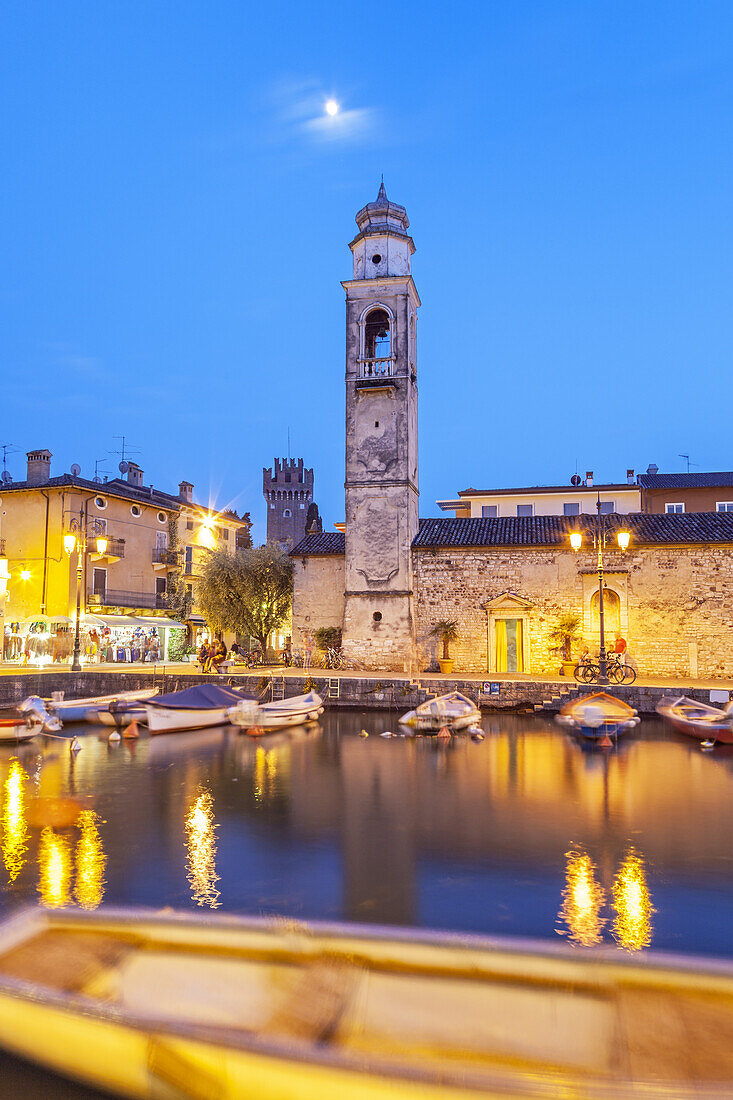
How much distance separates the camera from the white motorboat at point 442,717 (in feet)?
59.7

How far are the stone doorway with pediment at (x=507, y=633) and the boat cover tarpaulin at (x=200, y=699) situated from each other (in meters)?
10.3

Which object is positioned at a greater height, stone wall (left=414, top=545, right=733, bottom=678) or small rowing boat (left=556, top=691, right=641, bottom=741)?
stone wall (left=414, top=545, right=733, bottom=678)

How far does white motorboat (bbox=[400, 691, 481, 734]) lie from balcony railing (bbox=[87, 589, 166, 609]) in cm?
2239

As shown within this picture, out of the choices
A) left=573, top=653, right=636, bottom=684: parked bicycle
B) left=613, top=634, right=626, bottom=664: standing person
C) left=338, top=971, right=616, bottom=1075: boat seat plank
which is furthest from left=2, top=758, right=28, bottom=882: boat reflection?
left=613, top=634, right=626, bottom=664: standing person

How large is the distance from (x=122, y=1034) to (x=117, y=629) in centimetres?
3274

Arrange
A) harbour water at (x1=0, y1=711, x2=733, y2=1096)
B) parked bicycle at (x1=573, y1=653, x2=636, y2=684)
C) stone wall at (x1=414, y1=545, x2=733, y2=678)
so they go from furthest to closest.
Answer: stone wall at (x1=414, y1=545, x2=733, y2=678), parked bicycle at (x1=573, y1=653, x2=636, y2=684), harbour water at (x1=0, y1=711, x2=733, y2=1096)

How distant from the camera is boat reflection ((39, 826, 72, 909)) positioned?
6532mm

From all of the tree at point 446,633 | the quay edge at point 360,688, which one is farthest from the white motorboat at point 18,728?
the tree at point 446,633

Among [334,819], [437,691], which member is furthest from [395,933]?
[437,691]

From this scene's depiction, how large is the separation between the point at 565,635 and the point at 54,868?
797 inches

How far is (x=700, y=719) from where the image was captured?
1678cm

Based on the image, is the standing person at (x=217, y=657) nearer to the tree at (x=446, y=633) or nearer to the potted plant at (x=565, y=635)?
the tree at (x=446, y=633)

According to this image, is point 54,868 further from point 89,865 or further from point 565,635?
point 565,635

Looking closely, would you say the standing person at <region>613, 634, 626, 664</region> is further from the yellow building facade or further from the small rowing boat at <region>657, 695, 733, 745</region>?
the yellow building facade
